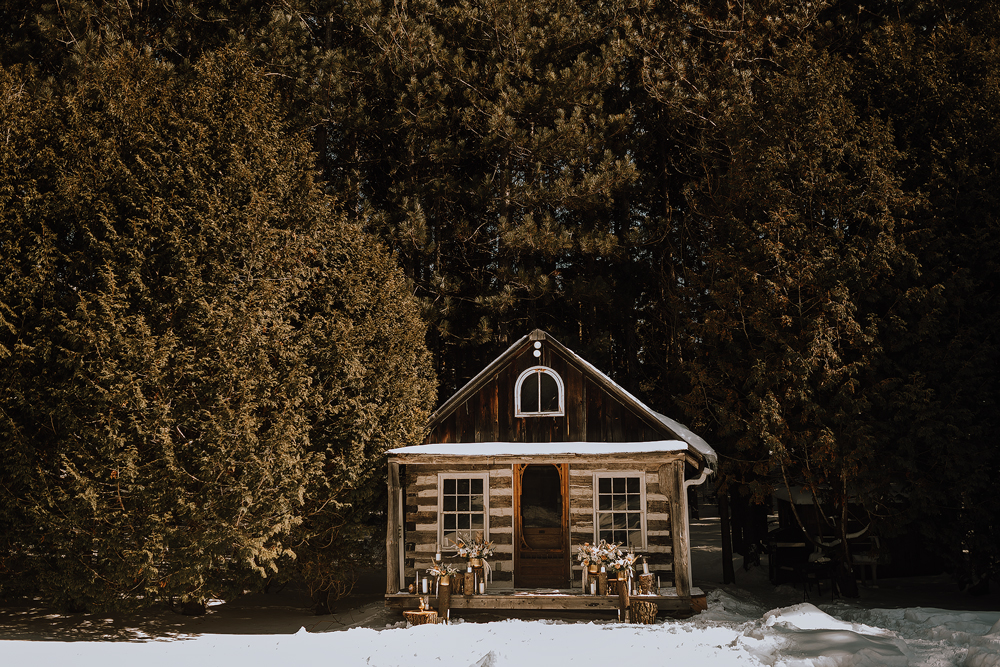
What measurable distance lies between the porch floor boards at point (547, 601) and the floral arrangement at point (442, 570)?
496 mm

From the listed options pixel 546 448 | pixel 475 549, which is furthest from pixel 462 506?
pixel 546 448

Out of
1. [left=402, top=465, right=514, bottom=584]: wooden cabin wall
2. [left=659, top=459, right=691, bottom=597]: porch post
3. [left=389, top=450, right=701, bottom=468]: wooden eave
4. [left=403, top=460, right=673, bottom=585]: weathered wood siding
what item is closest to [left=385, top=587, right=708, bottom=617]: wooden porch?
[left=659, top=459, right=691, bottom=597]: porch post

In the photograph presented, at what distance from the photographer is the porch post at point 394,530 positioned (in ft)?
49.5

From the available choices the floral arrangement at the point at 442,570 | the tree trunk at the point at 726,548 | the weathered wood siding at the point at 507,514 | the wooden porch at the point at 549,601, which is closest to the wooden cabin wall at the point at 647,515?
the weathered wood siding at the point at 507,514

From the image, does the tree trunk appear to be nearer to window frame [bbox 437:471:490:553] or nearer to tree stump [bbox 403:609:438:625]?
window frame [bbox 437:471:490:553]

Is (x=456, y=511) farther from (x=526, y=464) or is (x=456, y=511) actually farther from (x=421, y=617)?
(x=421, y=617)

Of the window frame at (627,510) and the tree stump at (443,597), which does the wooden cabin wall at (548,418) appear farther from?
the tree stump at (443,597)

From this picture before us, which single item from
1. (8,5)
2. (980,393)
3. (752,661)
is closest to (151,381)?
(752,661)

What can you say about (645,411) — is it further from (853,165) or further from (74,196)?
(74,196)

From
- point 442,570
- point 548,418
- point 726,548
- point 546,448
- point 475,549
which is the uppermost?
point 548,418

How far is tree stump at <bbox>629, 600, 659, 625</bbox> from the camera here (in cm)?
1394

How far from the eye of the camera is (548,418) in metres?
16.2

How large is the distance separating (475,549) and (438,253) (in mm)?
10474

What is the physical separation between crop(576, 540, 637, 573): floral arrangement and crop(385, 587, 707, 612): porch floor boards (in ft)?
1.77
